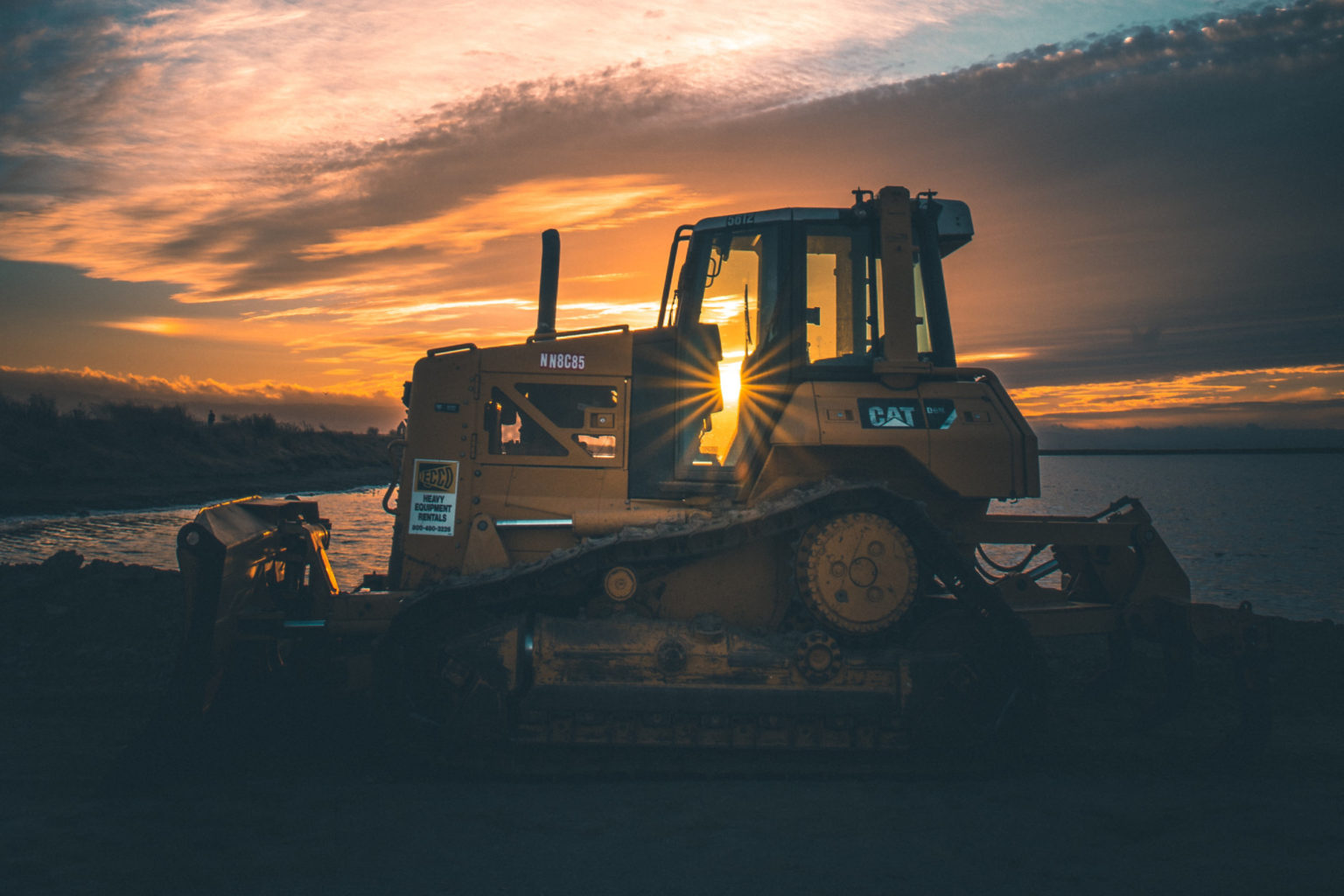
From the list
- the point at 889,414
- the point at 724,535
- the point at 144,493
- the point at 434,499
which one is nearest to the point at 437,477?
the point at 434,499

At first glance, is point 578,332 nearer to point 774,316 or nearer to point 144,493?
point 774,316

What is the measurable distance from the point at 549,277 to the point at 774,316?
6.22 feet

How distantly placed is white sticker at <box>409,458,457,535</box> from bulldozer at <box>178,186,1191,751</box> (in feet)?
0.08

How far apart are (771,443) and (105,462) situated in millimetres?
36843

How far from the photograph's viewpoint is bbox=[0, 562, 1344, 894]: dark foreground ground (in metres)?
4.13

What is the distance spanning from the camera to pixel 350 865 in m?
4.18

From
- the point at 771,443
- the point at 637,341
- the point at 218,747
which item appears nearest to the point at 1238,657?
the point at 771,443

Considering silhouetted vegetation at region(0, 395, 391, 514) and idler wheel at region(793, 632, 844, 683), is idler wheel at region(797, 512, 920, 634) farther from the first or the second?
silhouetted vegetation at region(0, 395, 391, 514)

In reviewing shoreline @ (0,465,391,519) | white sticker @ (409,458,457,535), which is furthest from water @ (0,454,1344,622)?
white sticker @ (409,458,457,535)

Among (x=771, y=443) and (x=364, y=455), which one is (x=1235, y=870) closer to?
(x=771, y=443)

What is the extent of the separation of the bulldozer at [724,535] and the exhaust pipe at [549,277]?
3cm

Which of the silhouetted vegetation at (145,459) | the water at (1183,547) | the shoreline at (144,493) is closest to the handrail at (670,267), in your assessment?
the water at (1183,547)

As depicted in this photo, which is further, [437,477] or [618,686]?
[437,477]

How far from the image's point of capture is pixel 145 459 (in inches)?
1415
